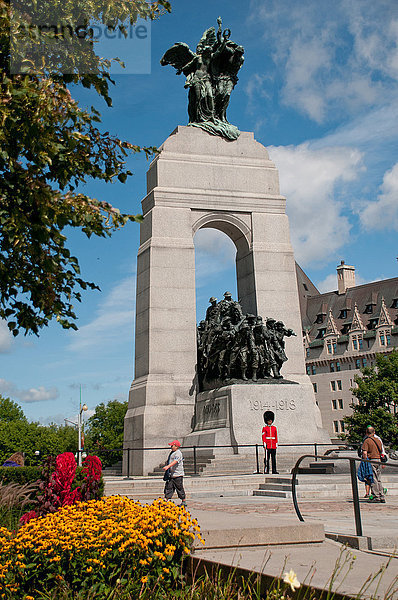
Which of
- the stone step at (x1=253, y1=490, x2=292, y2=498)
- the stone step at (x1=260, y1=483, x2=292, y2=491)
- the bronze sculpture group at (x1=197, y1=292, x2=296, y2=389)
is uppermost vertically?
the bronze sculpture group at (x1=197, y1=292, x2=296, y2=389)

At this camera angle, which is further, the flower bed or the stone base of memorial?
the stone base of memorial

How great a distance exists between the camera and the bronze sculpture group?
21.2 m

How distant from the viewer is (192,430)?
22375 millimetres

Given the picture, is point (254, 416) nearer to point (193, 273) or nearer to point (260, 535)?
point (193, 273)

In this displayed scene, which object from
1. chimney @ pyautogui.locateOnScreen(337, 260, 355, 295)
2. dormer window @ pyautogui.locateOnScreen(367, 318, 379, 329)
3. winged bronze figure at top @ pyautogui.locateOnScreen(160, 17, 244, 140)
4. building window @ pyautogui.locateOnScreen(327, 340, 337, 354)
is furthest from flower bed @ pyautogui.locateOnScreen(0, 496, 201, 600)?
chimney @ pyautogui.locateOnScreen(337, 260, 355, 295)

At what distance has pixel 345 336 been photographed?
73.1 metres

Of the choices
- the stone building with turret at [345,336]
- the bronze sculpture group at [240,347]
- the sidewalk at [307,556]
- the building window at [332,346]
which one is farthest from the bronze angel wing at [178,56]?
the building window at [332,346]

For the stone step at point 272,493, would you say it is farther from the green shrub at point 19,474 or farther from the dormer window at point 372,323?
the dormer window at point 372,323

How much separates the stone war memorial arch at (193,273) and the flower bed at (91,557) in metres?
14.8

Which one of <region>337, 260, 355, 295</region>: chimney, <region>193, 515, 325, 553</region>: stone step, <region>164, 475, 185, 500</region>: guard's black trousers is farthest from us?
<region>337, 260, 355, 295</region>: chimney

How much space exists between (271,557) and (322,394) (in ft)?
231

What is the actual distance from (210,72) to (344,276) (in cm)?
5355

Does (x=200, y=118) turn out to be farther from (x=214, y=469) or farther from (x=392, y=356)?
(x=392, y=356)

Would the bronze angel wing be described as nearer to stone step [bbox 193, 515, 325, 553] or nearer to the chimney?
stone step [bbox 193, 515, 325, 553]
